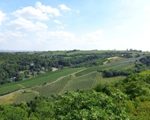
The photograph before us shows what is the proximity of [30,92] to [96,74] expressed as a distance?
4121cm

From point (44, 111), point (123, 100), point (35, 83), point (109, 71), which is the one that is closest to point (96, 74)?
point (109, 71)

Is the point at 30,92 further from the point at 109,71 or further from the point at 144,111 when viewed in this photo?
the point at 144,111

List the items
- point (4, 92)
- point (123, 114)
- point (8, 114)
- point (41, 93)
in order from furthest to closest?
point (4, 92) → point (41, 93) → point (8, 114) → point (123, 114)

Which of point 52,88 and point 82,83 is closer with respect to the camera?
point 52,88

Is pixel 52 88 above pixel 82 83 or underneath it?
underneath

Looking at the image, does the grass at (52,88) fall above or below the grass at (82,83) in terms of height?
below

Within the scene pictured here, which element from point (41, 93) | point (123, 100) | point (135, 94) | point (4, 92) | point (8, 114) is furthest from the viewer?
point (4, 92)

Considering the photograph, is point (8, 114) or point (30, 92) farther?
point (30, 92)

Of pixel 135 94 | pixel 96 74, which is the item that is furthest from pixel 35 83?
pixel 135 94

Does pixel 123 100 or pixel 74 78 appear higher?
pixel 123 100

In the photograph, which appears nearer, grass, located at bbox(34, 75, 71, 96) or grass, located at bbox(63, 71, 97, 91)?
grass, located at bbox(34, 75, 71, 96)

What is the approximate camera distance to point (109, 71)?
17062cm

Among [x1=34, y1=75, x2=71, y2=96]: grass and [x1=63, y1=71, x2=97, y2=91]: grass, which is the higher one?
[x1=63, y1=71, x2=97, y2=91]: grass

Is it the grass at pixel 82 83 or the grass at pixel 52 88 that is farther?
the grass at pixel 82 83
